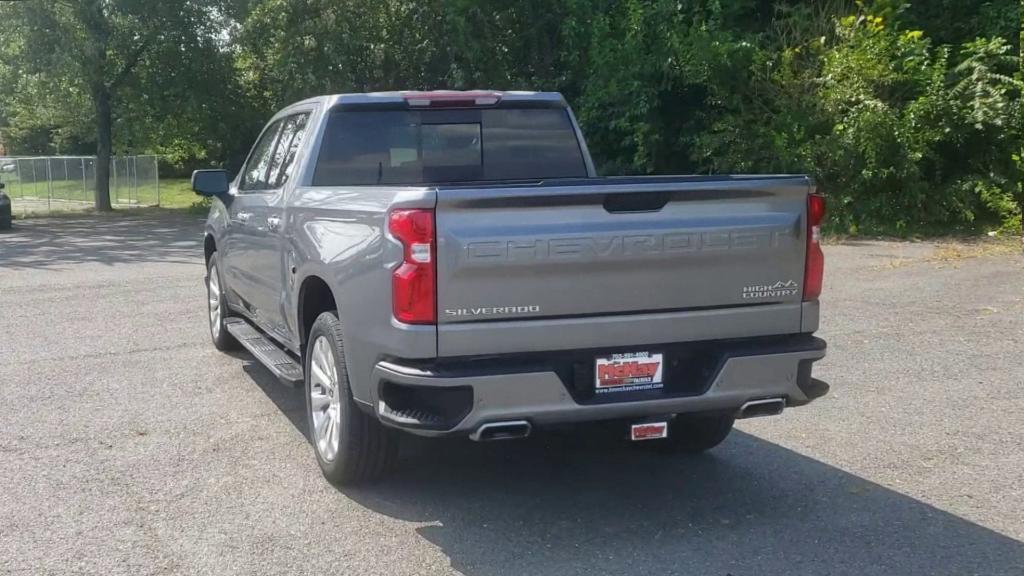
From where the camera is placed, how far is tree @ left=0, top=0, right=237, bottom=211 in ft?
87.4

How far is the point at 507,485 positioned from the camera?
5.50 metres

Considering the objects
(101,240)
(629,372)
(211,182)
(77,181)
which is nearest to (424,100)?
(211,182)

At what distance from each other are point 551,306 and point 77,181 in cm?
3097

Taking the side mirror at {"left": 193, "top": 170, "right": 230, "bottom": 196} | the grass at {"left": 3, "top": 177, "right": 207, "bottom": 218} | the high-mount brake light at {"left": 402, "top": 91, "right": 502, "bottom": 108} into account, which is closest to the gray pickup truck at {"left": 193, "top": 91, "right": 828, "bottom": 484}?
the high-mount brake light at {"left": 402, "top": 91, "right": 502, "bottom": 108}

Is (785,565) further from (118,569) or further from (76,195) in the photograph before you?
(76,195)

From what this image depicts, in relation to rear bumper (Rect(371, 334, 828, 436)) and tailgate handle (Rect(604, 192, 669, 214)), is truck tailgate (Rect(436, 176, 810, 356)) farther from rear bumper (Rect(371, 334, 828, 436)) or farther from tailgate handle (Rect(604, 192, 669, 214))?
rear bumper (Rect(371, 334, 828, 436))

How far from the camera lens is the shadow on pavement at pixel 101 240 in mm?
16422

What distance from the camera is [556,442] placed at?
6.26 meters

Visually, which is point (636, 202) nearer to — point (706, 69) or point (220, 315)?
point (220, 315)

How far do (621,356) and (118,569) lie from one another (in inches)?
90.1

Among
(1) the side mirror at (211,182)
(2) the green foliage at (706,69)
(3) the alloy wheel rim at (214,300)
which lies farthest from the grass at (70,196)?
(1) the side mirror at (211,182)

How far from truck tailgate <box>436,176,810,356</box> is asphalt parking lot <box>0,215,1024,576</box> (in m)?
0.94

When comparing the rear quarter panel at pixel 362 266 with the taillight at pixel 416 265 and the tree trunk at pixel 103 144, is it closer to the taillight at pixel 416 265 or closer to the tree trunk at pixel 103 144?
the taillight at pixel 416 265

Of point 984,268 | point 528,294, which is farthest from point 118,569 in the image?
point 984,268
